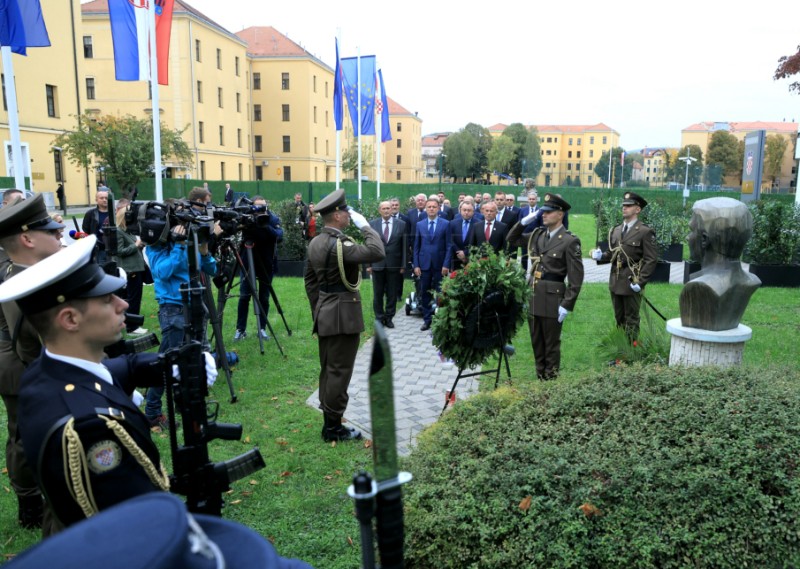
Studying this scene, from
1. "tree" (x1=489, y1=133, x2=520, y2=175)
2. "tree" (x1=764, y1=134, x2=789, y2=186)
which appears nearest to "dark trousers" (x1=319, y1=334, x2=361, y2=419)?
"tree" (x1=764, y1=134, x2=789, y2=186)

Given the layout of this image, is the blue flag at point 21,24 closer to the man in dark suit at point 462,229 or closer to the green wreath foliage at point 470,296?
the green wreath foliage at point 470,296

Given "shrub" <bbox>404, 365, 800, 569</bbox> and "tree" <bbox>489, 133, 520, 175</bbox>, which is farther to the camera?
"tree" <bbox>489, 133, 520, 175</bbox>

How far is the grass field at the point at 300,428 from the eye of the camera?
13.8 feet

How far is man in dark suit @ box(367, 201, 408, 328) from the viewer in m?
10.6

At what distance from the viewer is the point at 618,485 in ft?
11.1

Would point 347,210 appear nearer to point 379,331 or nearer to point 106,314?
point 106,314

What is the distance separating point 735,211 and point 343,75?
15868mm

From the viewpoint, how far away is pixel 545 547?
3152mm

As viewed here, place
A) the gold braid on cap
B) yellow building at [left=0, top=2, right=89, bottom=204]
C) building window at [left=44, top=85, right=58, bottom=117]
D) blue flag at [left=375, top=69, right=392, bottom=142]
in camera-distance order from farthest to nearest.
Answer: building window at [left=44, top=85, right=58, bottom=117], yellow building at [left=0, top=2, right=89, bottom=204], blue flag at [left=375, top=69, right=392, bottom=142], the gold braid on cap

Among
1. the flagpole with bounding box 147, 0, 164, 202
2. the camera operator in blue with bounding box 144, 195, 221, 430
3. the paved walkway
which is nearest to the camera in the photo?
the camera operator in blue with bounding box 144, 195, 221, 430

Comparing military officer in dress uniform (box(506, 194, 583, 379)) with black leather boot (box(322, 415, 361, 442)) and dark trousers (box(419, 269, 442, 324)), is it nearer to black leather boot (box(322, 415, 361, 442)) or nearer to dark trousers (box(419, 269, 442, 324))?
black leather boot (box(322, 415, 361, 442))

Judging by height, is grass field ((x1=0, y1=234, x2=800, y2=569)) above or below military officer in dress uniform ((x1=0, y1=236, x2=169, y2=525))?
below

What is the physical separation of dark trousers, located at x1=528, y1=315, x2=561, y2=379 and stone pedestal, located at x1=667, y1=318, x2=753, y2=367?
1.33 m

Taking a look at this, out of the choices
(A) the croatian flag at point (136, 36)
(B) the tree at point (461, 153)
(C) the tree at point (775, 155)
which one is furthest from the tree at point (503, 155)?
(A) the croatian flag at point (136, 36)
